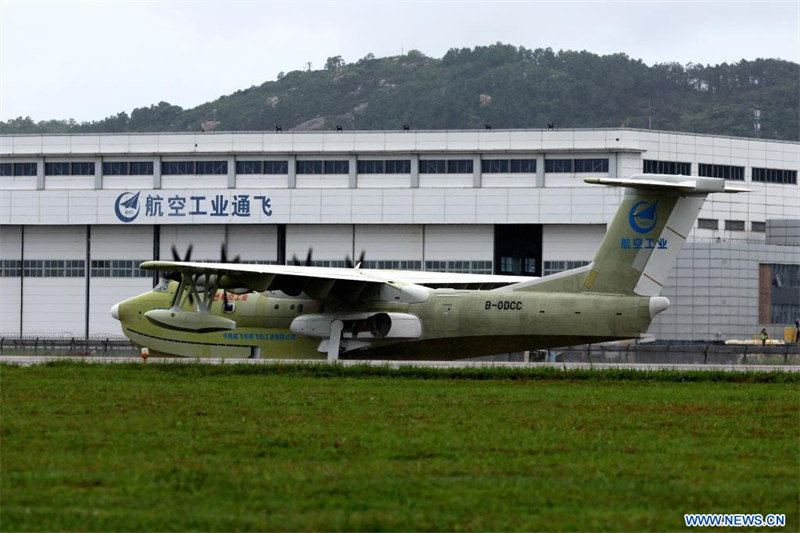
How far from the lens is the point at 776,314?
78.1m

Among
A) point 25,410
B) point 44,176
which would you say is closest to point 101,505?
point 25,410

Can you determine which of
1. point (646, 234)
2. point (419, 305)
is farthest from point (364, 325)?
point (646, 234)

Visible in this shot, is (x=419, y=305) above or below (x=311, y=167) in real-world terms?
below

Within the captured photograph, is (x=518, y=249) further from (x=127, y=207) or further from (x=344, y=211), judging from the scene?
(x=127, y=207)

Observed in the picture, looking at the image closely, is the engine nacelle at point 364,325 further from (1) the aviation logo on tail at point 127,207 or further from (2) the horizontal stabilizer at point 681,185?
(1) the aviation logo on tail at point 127,207

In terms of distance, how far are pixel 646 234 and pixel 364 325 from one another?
1086cm

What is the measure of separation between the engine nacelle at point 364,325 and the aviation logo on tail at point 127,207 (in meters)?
35.9

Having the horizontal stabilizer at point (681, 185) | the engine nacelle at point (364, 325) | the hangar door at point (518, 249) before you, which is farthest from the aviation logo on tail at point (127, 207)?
the horizontal stabilizer at point (681, 185)

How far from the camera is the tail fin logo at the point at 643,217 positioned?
38219 millimetres

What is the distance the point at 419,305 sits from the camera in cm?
4200

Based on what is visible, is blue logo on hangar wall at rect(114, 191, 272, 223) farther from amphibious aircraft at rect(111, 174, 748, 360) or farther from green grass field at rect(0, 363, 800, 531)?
green grass field at rect(0, 363, 800, 531)

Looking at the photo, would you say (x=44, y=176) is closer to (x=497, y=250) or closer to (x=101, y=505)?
(x=497, y=250)

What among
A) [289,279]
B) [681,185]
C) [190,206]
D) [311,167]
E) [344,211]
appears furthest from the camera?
[311,167]

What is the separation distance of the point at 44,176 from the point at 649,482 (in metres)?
70.0
